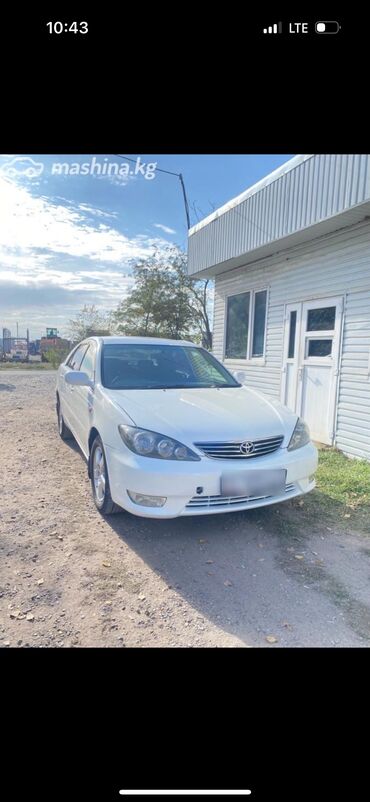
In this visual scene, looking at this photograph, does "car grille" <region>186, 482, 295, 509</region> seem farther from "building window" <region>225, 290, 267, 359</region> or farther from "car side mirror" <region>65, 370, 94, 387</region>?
"building window" <region>225, 290, 267, 359</region>

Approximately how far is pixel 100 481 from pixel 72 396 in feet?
5.52

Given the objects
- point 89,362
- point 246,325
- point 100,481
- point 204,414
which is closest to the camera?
point 204,414

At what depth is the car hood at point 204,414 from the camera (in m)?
2.88

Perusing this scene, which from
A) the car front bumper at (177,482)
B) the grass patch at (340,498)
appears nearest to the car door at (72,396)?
the car front bumper at (177,482)

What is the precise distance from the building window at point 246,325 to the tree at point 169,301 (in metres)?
9.03

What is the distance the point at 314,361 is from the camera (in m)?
6.36

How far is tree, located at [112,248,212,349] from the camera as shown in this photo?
18.1 meters

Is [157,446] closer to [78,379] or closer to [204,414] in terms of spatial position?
[204,414]

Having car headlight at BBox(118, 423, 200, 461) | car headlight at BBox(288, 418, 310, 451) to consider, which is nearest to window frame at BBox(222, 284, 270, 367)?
car headlight at BBox(288, 418, 310, 451)

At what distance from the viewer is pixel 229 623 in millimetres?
2193
